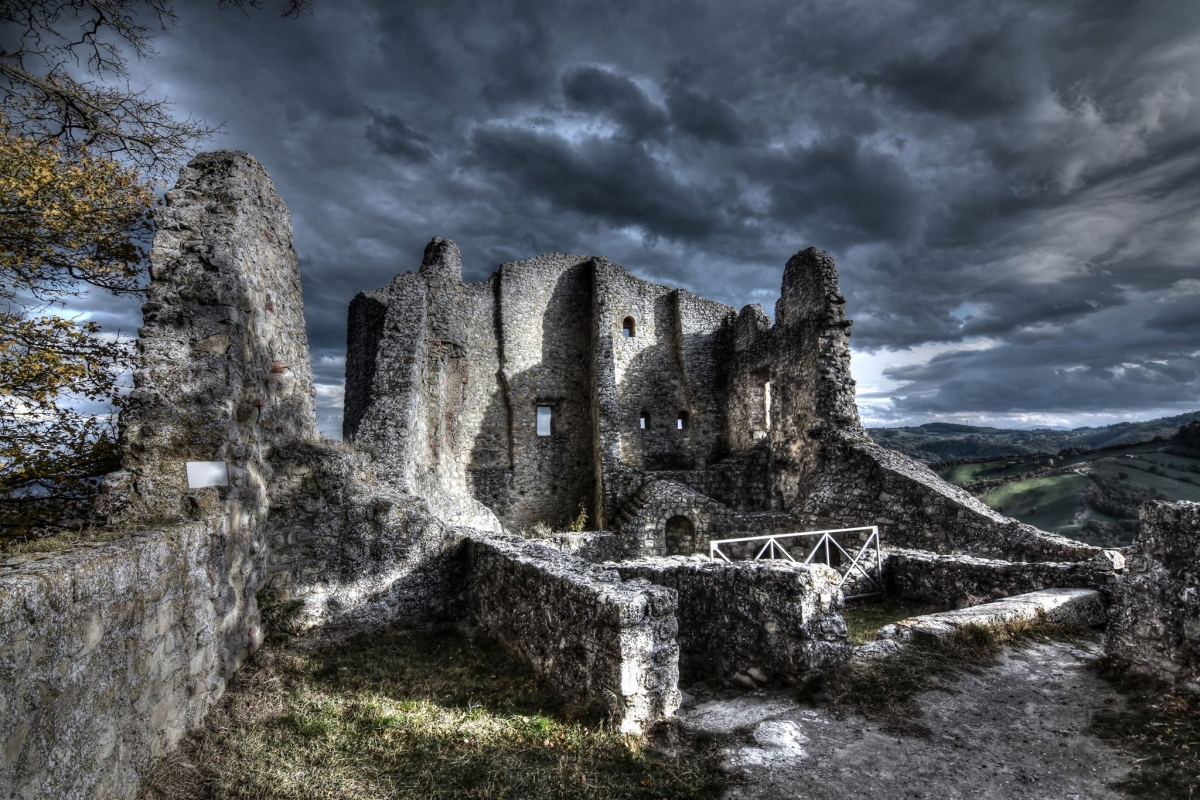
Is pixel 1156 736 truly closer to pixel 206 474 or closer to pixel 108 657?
pixel 108 657

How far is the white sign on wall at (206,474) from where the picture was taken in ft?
13.9

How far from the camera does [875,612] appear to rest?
8383 millimetres

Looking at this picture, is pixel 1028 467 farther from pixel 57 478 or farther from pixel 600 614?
pixel 57 478

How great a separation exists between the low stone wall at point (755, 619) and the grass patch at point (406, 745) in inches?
63.7

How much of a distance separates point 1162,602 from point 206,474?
27.0 ft

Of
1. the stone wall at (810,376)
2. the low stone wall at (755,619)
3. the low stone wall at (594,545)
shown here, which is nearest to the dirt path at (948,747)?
the low stone wall at (755,619)

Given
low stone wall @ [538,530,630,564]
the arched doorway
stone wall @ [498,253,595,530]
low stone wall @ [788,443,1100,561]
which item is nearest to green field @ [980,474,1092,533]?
low stone wall @ [788,443,1100,561]

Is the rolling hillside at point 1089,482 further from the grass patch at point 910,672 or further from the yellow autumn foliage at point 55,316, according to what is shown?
the yellow autumn foliage at point 55,316

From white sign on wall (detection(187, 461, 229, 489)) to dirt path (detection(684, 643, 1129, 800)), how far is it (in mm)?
4203

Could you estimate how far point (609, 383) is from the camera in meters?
18.3

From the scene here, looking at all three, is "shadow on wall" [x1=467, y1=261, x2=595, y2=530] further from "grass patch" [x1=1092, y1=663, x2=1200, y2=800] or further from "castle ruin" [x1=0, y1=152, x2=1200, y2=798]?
"grass patch" [x1=1092, y1=663, x2=1200, y2=800]

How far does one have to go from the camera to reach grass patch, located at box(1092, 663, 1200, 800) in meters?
3.44

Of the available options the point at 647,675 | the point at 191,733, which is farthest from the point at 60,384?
the point at 647,675

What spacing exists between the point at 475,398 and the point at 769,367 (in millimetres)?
9898
